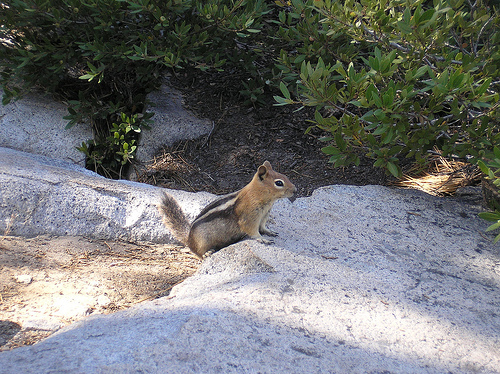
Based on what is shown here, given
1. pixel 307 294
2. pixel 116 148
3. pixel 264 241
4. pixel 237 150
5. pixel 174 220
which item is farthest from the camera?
pixel 237 150

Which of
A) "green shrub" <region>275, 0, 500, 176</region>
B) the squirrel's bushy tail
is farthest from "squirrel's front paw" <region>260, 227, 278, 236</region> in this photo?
"green shrub" <region>275, 0, 500, 176</region>

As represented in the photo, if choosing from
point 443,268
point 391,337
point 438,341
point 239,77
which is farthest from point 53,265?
point 239,77

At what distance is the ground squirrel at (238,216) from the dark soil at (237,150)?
1.43 m

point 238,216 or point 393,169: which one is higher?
point 393,169

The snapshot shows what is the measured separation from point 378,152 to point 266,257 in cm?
136

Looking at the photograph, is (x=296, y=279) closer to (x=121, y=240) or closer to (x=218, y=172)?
→ (x=121, y=240)

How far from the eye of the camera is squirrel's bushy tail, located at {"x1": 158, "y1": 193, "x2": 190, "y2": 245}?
3449 mm

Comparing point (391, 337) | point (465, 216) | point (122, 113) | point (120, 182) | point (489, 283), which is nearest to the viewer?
point (391, 337)

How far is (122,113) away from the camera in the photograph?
16.5 ft

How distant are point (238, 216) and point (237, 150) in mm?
2138

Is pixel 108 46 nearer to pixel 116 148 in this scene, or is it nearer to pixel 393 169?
pixel 116 148

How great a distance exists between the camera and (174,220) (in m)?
3.48

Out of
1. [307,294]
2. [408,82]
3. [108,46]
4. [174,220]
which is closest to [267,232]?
[174,220]

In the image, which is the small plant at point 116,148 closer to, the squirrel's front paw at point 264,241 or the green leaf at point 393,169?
the squirrel's front paw at point 264,241
